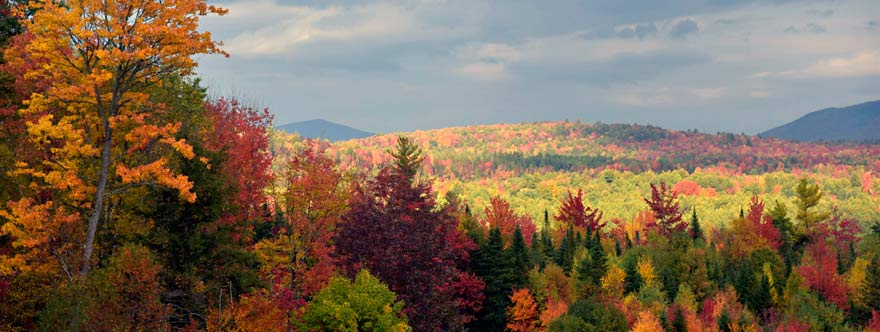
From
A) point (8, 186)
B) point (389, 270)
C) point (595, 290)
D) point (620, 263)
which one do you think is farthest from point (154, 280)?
point (620, 263)

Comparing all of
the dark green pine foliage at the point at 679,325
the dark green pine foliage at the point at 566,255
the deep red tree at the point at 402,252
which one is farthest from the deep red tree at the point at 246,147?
the dark green pine foliage at the point at 566,255

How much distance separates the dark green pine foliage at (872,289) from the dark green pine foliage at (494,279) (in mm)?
50892

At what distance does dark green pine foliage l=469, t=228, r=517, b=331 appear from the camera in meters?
58.4

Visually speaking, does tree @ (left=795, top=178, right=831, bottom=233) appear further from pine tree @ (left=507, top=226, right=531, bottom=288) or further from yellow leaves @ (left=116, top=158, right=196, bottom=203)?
yellow leaves @ (left=116, top=158, right=196, bottom=203)

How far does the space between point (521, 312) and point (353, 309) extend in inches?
1234

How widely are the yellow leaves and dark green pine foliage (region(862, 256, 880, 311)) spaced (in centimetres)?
8523

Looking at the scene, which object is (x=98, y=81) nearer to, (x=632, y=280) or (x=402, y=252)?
(x=402, y=252)

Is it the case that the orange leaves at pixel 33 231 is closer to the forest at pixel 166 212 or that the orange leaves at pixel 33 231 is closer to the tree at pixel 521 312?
the forest at pixel 166 212

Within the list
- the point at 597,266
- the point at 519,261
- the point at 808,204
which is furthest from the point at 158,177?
the point at 808,204

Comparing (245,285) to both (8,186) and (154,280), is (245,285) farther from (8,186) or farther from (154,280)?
(8,186)

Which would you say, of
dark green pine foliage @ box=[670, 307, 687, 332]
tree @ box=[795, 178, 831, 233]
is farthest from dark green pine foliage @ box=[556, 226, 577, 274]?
tree @ box=[795, 178, 831, 233]

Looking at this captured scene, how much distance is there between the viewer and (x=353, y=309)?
2988cm

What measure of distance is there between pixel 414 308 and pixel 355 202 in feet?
22.3

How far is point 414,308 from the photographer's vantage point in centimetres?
3728
